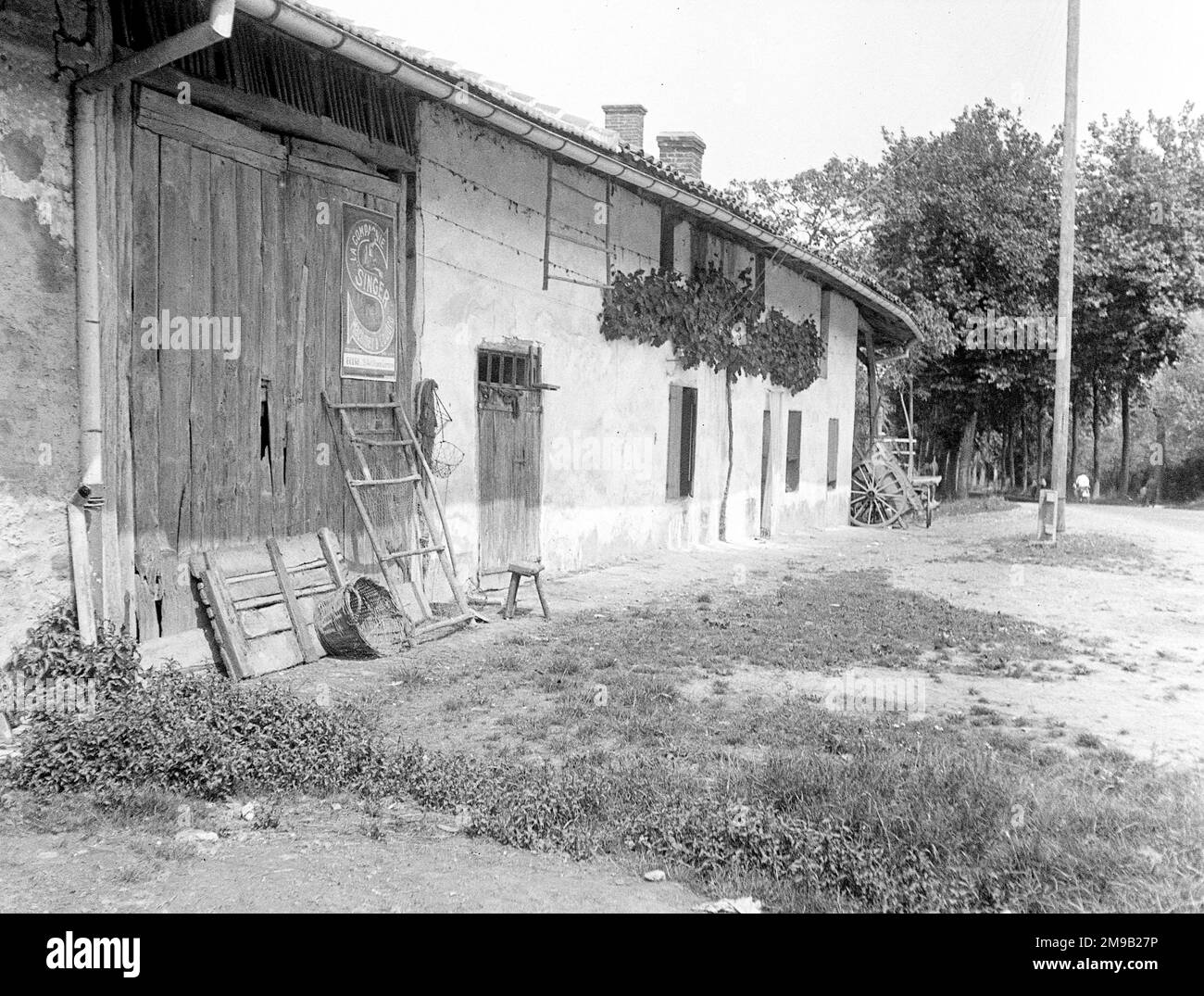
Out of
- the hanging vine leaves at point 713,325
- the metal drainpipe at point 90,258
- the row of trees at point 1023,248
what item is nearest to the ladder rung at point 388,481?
the metal drainpipe at point 90,258

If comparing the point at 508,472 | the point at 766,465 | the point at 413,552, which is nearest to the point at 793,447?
the point at 766,465

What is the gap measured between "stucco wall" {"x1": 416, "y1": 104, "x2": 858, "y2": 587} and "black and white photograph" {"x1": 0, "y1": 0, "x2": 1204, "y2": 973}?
0.17 ft

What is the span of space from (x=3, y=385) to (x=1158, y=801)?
5.44 metres

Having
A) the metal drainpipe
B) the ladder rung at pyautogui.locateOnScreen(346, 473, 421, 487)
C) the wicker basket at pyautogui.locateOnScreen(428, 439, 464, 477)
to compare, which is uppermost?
the metal drainpipe

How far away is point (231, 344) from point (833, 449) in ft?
52.1

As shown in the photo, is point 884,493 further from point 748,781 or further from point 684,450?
point 748,781

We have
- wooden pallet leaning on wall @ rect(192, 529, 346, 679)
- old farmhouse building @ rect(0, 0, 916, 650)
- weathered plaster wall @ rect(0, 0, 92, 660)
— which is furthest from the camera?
wooden pallet leaning on wall @ rect(192, 529, 346, 679)

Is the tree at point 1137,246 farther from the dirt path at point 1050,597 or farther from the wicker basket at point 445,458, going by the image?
the wicker basket at point 445,458

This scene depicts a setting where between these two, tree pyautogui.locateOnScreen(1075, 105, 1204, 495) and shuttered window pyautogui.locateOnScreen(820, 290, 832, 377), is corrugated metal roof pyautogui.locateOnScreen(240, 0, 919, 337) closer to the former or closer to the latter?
shuttered window pyautogui.locateOnScreen(820, 290, 832, 377)

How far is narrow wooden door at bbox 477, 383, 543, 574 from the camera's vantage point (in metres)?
9.62

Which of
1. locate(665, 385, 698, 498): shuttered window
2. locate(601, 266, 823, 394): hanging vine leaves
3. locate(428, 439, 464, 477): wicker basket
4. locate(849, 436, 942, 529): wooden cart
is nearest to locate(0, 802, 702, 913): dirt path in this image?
locate(428, 439, 464, 477): wicker basket

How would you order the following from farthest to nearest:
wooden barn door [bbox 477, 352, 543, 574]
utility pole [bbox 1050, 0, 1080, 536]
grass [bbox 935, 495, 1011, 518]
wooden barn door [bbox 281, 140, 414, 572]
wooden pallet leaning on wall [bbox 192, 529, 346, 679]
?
grass [bbox 935, 495, 1011, 518] < utility pole [bbox 1050, 0, 1080, 536] < wooden barn door [bbox 477, 352, 543, 574] < wooden barn door [bbox 281, 140, 414, 572] < wooden pallet leaning on wall [bbox 192, 529, 346, 679]

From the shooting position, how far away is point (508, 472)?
32.9ft

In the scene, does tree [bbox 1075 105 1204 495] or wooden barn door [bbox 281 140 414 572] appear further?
tree [bbox 1075 105 1204 495]
